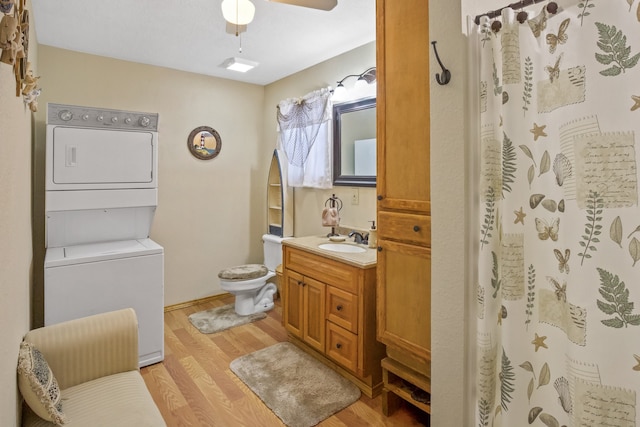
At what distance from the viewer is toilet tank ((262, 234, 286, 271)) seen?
3.95m

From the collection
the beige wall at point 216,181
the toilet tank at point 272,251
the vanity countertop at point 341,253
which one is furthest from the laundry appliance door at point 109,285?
the toilet tank at point 272,251

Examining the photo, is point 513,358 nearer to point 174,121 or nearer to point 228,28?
point 228,28

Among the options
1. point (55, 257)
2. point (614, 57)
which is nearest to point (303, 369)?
point (55, 257)

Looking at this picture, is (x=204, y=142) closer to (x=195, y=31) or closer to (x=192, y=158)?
(x=192, y=158)

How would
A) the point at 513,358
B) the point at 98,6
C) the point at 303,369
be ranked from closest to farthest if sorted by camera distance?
the point at 513,358 < the point at 98,6 < the point at 303,369

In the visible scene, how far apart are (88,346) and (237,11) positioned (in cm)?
191

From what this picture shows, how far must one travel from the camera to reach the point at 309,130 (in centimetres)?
342

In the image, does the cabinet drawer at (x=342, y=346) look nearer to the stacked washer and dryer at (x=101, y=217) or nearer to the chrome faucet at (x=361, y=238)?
the chrome faucet at (x=361, y=238)

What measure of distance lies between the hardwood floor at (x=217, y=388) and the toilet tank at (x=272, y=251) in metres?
0.85

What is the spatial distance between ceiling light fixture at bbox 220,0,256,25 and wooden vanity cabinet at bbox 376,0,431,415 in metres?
0.71

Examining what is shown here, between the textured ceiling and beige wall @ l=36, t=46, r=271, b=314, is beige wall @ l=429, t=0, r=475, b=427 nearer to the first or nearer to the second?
the textured ceiling

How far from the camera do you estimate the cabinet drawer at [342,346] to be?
2.26 metres

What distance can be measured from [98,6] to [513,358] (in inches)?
123

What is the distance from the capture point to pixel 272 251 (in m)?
4.07
